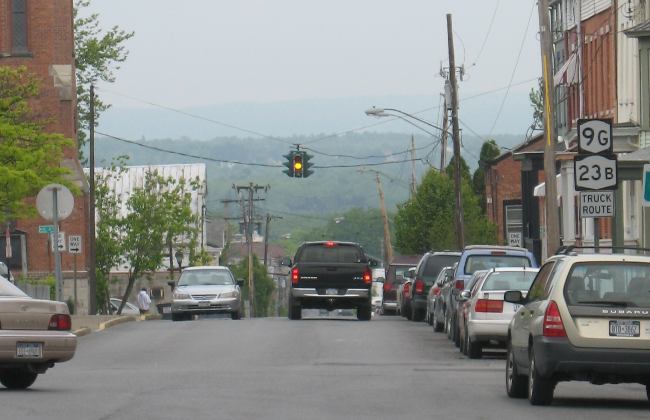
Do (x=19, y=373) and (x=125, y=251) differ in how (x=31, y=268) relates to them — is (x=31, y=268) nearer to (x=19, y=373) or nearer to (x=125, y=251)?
(x=125, y=251)

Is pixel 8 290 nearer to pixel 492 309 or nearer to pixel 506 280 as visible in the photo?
pixel 492 309

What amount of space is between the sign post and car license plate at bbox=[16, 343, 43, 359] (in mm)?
8109

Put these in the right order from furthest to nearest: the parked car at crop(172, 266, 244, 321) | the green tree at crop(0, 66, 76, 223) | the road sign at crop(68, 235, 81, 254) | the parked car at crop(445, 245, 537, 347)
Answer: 1. the road sign at crop(68, 235, 81, 254)
2. the parked car at crop(172, 266, 244, 321)
3. the green tree at crop(0, 66, 76, 223)
4. the parked car at crop(445, 245, 537, 347)

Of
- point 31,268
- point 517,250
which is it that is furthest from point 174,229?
point 517,250

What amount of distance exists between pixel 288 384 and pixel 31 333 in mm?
3176

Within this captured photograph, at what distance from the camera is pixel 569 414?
15422 millimetres

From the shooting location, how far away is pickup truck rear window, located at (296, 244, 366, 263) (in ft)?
134

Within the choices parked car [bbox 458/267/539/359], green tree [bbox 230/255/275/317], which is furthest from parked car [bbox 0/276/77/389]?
green tree [bbox 230/255/275/317]

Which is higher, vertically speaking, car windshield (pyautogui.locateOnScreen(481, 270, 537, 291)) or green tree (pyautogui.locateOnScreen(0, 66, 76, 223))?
green tree (pyautogui.locateOnScreen(0, 66, 76, 223))

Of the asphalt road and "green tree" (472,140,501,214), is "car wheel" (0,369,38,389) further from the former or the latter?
"green tree" (472,140,501,214)

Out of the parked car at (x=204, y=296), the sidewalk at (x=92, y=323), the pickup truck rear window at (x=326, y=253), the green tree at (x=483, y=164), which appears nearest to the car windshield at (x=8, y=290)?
the sidewalk at (x=92, y=323)

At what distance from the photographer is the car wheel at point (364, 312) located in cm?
4150

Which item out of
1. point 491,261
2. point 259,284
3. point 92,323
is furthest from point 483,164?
point 491,261

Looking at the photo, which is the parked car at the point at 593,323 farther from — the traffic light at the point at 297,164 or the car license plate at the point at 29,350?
the traffic light at the point at 297,164
